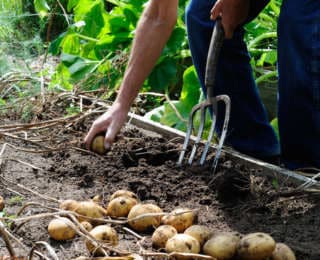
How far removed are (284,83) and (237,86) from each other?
1.77ft

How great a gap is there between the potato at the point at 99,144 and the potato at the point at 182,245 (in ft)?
3.02

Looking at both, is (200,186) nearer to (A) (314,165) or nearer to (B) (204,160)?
(B) (204,160)

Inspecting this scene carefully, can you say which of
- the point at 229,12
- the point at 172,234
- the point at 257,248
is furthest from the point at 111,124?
the point at 257,248

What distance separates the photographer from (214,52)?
2789 millimetres

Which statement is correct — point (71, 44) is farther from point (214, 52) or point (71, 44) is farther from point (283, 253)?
point (283, 253)

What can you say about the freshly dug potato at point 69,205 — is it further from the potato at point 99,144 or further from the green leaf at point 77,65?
the green leaf at point 77,65

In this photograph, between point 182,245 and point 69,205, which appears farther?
point 69,205

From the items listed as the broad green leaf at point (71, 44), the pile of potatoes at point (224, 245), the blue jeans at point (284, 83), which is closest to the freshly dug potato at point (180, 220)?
the pile of potatoes at point (224, 245)

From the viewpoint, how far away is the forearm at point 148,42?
2.73 meters

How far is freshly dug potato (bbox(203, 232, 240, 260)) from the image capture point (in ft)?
Answer: 6.20

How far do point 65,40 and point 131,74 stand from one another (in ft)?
6.53

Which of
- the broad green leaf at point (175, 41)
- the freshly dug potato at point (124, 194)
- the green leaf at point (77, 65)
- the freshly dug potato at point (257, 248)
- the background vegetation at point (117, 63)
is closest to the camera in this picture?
the freshly dug potato at point (257, 248)

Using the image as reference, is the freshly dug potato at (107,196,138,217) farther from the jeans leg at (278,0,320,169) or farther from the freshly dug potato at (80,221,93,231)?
the jeans leg at (278,0,320,169)

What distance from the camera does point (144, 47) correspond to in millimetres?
2758
